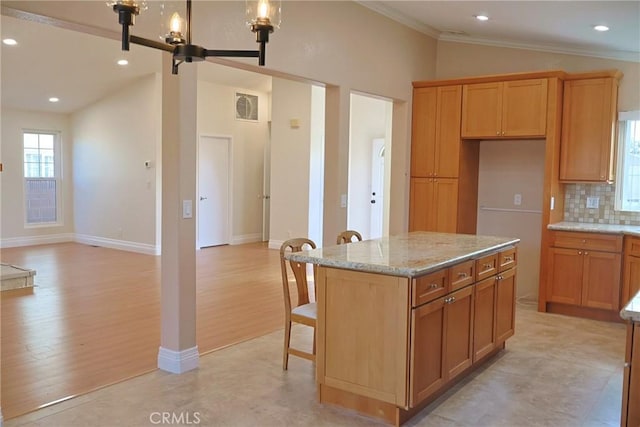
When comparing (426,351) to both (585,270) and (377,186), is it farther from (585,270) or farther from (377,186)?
(377,186)

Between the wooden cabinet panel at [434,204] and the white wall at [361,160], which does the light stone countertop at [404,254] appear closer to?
the wooden cabinet panel at [434,204]

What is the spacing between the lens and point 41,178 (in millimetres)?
9953

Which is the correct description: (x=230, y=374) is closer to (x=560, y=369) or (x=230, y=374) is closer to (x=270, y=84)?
(x=560, y=369)

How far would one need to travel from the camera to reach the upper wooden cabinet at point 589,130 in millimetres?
5172

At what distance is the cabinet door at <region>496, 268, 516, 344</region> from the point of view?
387 centimetres

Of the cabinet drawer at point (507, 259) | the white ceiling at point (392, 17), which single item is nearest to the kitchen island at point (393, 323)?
the cabinet drawer at point (507, 259)

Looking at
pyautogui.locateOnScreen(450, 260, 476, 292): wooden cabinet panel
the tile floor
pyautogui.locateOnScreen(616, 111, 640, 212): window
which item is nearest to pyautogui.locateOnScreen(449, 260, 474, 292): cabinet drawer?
pyautogui.locateOnScreen(450, 260, 476, 292): wooden cabinet panel

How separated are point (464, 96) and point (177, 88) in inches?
135

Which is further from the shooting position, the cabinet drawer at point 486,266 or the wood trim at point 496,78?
the wood trim at point 496,78

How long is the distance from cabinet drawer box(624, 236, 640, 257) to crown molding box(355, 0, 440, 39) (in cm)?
309

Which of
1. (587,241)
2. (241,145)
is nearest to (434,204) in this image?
(587,241)

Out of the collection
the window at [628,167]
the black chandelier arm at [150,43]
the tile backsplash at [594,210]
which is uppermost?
the black chandelier arm at [150,43]

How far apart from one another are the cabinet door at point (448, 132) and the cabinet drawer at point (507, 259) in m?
1.94

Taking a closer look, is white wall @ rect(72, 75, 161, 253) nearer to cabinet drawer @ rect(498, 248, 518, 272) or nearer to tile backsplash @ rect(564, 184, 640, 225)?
tile backsplash @ rect(564, 184, 640, 225)
